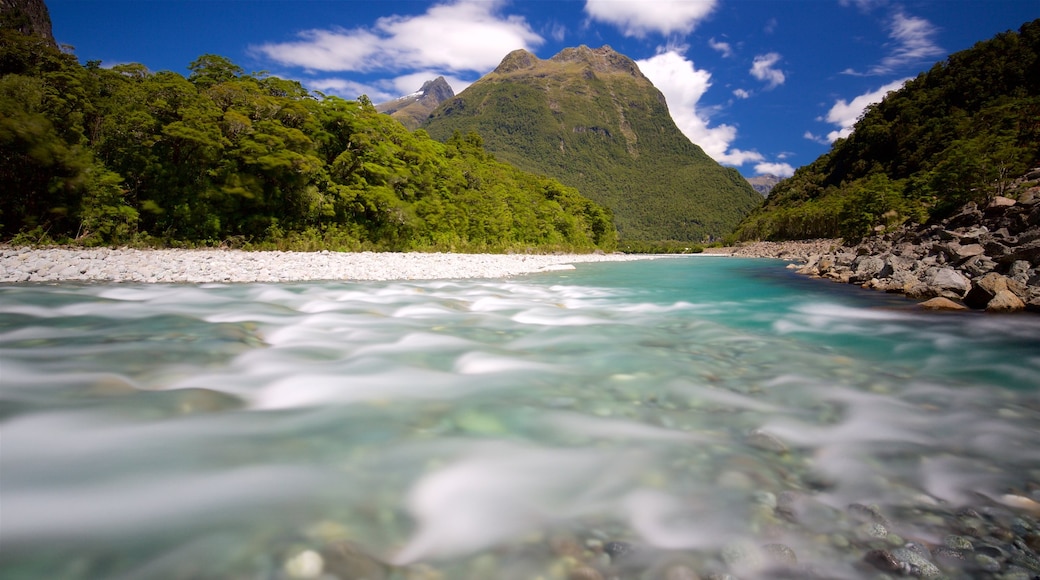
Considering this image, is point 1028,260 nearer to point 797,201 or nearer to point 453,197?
point 453,197

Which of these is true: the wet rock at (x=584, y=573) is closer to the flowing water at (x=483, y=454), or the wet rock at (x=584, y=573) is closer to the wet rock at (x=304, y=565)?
the flowing water at (x=483, y=454)

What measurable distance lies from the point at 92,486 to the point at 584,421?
112 inches

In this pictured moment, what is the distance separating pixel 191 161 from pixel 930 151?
8743 cm

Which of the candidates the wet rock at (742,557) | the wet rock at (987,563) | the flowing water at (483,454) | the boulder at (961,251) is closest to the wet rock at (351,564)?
the flowing water at (483,454)

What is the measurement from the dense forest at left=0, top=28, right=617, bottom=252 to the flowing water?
1483 cm

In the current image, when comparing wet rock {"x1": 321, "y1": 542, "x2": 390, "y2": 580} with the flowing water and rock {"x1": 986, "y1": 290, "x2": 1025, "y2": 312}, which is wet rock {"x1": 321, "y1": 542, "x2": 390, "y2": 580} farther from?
rock {"x1": 986, "y1": 290, "x2": 1025, "y2": 312}

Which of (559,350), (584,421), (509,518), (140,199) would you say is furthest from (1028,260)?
(140,199)

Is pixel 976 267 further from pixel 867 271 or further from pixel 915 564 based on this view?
Answer: pixel 915 564

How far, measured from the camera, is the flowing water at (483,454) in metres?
1.84

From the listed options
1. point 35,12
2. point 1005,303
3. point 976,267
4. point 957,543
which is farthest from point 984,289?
point 35,12

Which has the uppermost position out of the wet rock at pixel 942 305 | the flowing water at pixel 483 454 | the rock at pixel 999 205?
the rock at pixel 999 205

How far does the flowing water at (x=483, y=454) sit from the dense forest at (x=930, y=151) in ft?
83.2

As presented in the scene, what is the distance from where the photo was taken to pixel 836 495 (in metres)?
2.35

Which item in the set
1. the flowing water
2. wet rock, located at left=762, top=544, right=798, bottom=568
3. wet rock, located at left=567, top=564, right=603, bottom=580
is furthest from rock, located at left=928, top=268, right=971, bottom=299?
wet rock, located at left=567, top=564, right=603, bottom=580
